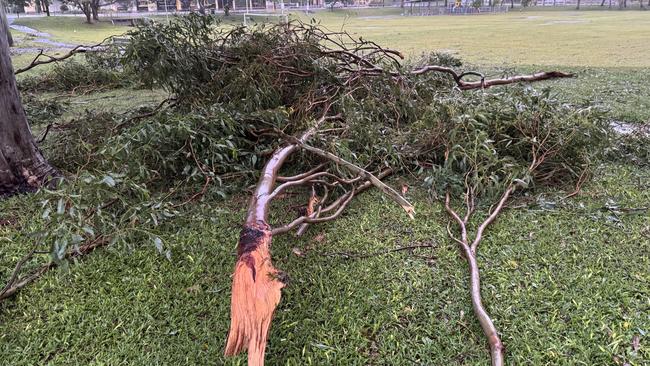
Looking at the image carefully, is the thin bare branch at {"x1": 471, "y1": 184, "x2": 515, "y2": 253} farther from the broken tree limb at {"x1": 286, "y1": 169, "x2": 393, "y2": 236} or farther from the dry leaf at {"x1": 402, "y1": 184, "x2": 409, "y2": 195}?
the broken tree limb at {"x1": 286, "y1": 169, "x2": 393, "y2": 236}

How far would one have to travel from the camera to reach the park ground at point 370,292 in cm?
122

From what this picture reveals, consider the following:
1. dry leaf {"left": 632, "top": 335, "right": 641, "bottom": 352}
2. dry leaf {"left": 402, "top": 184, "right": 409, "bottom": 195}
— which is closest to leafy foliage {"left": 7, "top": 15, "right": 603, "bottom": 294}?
dry leaf {"left": 402, "top": 184, "right": 409, "bottom": 195}

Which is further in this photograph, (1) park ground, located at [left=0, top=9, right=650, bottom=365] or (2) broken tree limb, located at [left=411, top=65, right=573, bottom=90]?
(2) broken tree limb, located at [left=411, top=65, right=573, bottom=90]

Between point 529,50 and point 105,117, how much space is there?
8.29 meters

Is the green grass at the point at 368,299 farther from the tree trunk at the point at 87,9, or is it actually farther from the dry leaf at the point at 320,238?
the tree trunk at the point at 87,9

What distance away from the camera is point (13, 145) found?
6.71 feet

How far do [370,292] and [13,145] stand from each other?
6.05 feet

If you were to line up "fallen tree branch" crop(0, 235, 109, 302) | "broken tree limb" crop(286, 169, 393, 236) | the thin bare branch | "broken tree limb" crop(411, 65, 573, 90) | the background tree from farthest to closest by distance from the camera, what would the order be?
the background tree, "broken tree limb" crop(411, 65, 573, 90), the thin bare branch, "broken tree limb" crop(286, 169, 393, 236), "fallen tree branch" crop(0, 235, 109, 302)

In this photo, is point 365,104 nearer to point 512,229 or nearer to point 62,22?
point 512,229

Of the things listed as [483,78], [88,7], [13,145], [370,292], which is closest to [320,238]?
[370,292]

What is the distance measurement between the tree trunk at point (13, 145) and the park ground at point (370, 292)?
13 cm

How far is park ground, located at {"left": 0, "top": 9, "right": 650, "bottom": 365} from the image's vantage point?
1225 mm

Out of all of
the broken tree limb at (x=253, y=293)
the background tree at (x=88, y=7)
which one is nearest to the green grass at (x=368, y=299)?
the broken tree limb at (x=253, y=293)

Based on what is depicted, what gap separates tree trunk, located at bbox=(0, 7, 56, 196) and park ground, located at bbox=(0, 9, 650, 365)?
127 mm
